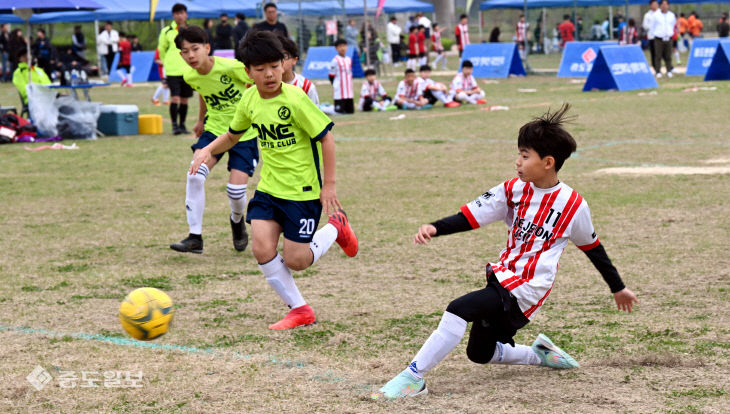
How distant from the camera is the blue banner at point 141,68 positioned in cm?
3797

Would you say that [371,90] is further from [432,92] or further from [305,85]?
[305,85]

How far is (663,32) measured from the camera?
2723cm

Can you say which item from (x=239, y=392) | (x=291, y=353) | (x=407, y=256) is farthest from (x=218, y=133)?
(x=239, y=392)

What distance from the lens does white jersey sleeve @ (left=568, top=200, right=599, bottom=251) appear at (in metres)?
4.52

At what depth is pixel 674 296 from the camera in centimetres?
629

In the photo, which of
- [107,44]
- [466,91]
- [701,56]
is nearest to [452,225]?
[466,91]

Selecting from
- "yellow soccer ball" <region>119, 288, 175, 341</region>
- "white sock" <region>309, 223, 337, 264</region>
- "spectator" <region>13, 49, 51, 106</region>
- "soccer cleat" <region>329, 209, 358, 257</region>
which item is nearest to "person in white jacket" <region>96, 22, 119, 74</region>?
"spectator" <region>13, 49, 51, 106</region>

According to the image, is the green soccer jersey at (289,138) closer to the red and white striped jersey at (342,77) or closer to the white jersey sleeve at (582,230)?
the white jersey sleeve at (582,230)

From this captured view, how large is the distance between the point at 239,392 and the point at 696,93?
19.5 m

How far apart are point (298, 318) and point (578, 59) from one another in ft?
85.0

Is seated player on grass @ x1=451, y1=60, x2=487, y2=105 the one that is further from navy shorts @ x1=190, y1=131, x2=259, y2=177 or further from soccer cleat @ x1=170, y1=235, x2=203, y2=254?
soccer cleat @ x1=170, y1=235, x2=203, y2=254

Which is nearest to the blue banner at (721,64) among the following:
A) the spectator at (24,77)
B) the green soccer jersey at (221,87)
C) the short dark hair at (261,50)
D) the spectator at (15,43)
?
the spectator at (24,77)

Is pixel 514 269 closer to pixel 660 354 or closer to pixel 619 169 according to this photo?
pixel 660 354

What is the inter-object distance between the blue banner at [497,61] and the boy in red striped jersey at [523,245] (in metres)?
27.2
